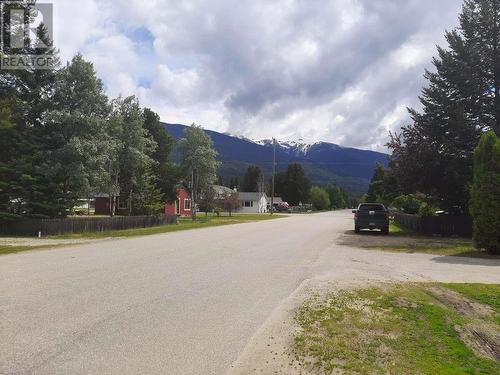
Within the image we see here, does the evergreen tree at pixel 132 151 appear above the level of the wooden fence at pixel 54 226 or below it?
above

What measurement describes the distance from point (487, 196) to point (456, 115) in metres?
10.7

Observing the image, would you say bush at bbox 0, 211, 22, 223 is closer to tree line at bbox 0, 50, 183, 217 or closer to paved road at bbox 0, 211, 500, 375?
tree line at bbox 0, 50, 183, 217

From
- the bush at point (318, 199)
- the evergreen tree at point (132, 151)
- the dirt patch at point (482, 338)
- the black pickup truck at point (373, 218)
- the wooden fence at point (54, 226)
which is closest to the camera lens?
the dirt patch at point (482, 338)

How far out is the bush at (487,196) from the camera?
17578mm

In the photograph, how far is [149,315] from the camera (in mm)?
7188

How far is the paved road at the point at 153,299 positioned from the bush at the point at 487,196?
3.02 m

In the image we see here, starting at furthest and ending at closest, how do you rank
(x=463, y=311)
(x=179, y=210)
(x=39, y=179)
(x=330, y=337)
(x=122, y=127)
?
(x=179, y=210), (x=122, y=127), (x=39, y=179), (x=463, y=311), (x=330, y=337)

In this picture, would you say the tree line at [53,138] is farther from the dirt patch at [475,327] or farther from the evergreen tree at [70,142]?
the dirt patch at [475,327]

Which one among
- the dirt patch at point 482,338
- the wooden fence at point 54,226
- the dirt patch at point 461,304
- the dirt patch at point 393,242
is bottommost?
the dirt patch at point 482,338

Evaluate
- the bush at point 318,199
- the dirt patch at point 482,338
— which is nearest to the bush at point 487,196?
the dirt patch at point 482,338

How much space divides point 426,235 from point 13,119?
26.1m

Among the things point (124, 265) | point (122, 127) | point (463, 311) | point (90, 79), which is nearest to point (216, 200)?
point (122, 127)

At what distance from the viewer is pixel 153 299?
8.32m

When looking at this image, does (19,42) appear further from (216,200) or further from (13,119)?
(216,200)
